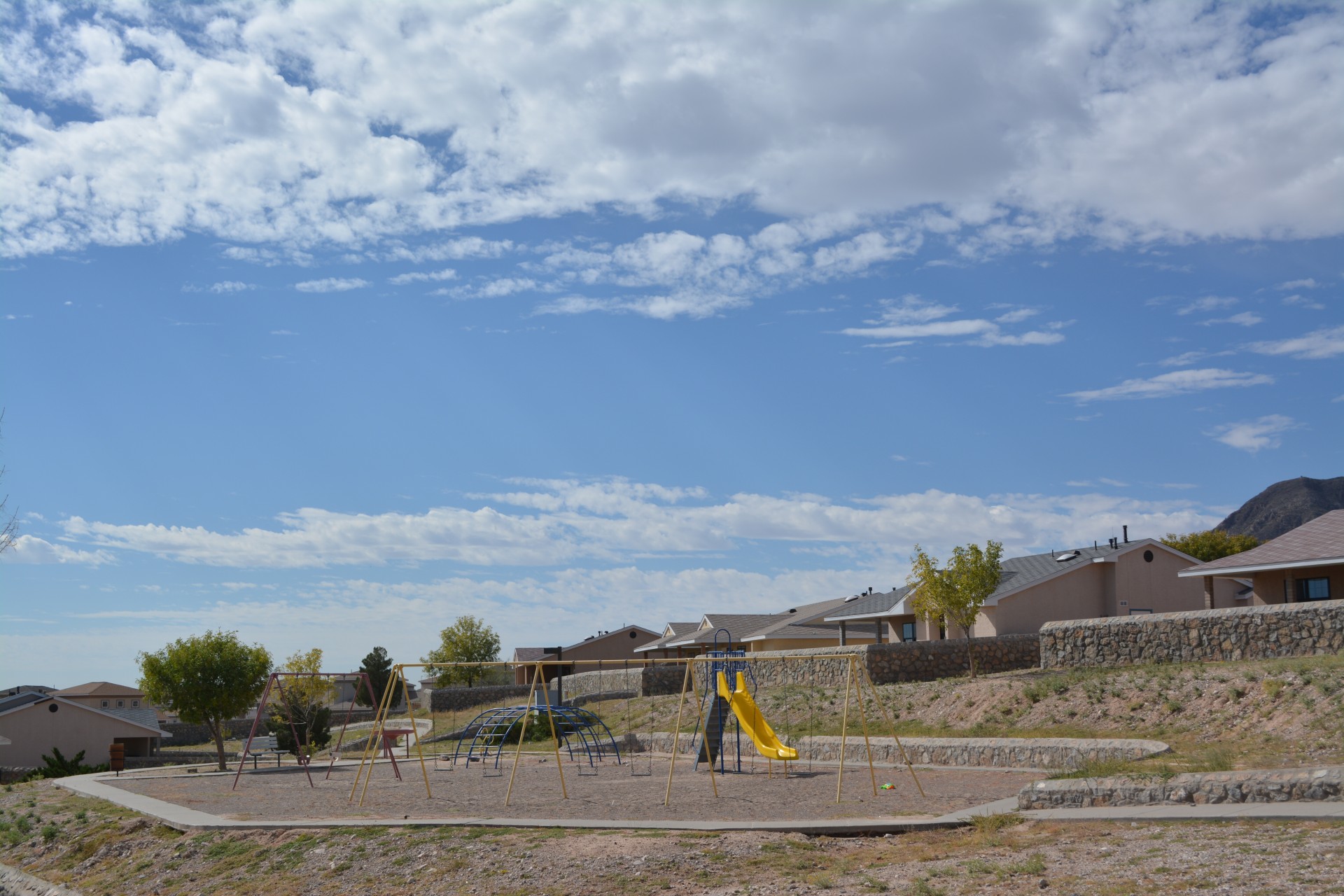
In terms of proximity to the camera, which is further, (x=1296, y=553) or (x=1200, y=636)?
(x=1296, y=553)

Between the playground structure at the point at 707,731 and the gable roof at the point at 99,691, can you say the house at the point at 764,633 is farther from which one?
the gable roof at the point at 99,691

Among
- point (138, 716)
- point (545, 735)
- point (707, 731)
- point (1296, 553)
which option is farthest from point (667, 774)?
point (138, 716)

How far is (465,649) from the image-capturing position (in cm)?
8156

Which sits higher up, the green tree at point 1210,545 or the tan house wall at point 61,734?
the green tree at point 1210,545

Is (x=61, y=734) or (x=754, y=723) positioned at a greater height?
(x=754, y=723)

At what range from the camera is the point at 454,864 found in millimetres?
13391

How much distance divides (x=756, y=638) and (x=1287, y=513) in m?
119

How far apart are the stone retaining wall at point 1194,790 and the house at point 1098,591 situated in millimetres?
27253

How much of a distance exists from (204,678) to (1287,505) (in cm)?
14875

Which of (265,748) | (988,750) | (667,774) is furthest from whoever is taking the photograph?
(265,748)

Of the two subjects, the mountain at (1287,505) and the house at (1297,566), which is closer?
the house at (1297,566)

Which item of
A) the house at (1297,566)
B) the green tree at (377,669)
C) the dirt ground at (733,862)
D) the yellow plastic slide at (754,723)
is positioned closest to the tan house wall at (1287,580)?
the house at (1297,566)

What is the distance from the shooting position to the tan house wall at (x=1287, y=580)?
31.8m

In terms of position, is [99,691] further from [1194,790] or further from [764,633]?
[1194,790]
